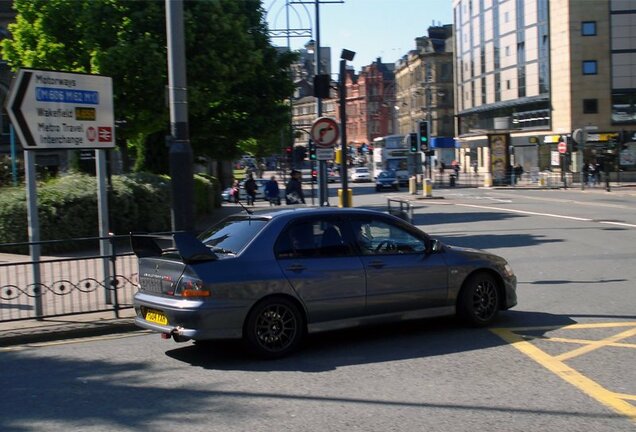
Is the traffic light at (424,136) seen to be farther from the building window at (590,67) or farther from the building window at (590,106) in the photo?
the building window at (590,67)

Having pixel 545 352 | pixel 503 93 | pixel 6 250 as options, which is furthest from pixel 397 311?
pixel 503 93

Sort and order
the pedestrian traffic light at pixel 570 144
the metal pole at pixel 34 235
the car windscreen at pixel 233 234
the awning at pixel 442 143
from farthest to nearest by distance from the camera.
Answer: the awning at pixel 442 143 < the pedestrian traffic light at pixel 570 144 < the metal pole at pixel 34 235 < the car windscreen at pixel 233 234

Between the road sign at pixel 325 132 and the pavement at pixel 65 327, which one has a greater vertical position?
the road sign at pixel 325 132

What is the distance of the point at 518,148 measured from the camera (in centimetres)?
6450

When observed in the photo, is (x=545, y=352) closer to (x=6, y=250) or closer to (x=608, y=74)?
(x=6, y=250)

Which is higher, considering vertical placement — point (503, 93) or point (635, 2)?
point (635, 2)

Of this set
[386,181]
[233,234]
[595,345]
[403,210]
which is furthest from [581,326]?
[386,181]

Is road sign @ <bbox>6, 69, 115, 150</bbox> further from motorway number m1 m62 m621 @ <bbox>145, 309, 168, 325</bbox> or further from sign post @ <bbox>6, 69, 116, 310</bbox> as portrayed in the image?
motorway number m1 m62 m621 @ <bbox>145, 309, 168, 325</bbox>

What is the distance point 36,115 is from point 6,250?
26.4 ft

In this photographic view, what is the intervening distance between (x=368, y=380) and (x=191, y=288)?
6.29ft

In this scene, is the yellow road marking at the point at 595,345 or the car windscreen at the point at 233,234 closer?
the yellow road marking at the point at 595,345

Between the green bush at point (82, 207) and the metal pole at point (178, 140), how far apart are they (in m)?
7.44

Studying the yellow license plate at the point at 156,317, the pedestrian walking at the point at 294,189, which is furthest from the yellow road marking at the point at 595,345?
the pedestrian walking at the point at 294,189

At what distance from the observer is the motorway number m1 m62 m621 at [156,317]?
7.50m
